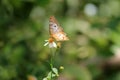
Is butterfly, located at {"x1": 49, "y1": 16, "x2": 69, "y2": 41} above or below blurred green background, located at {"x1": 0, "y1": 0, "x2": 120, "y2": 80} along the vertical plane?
below

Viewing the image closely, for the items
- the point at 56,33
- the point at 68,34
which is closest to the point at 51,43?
the point at 56,33

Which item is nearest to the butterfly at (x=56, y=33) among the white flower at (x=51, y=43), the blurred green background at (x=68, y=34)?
the white flower at (x=51, y=43)

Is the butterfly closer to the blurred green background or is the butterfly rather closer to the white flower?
the white flower

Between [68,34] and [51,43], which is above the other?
[68,34]

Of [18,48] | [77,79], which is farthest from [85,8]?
[18,48]

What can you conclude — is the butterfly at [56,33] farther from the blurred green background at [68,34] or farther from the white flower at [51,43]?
the blurred green background at [68,34]

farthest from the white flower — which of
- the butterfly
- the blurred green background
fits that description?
the blurred green background

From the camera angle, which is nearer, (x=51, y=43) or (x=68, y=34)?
(x=51, y=43)

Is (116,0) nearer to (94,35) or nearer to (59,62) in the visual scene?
(94,35)

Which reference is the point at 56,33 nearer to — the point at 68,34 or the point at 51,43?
the point at 51,43

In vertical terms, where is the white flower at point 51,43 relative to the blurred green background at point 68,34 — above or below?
below
